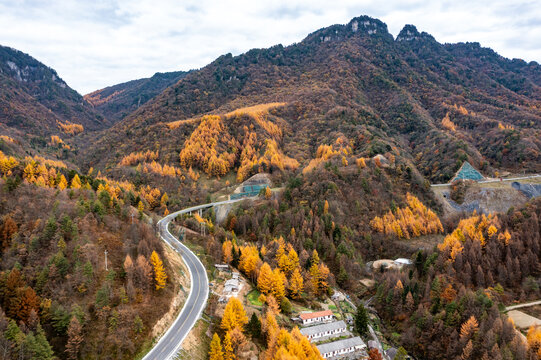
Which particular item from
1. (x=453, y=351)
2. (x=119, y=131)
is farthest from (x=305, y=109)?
(x=453, y=351)

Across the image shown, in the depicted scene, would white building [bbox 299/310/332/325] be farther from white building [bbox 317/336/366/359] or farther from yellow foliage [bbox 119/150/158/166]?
yellow foliage [bbox 119/150/158/166]

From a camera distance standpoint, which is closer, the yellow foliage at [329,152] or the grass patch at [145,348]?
the grass patch at [145,348]

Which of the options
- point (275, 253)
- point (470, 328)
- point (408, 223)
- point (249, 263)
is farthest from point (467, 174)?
point (249, 263)

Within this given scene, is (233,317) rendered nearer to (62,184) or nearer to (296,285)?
(296,285)

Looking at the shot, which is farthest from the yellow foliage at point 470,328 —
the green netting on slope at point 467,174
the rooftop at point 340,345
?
the green netting on slope at point 467,174

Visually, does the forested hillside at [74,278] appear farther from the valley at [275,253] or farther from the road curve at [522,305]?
the road curve at [522,305]
